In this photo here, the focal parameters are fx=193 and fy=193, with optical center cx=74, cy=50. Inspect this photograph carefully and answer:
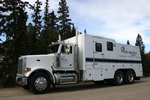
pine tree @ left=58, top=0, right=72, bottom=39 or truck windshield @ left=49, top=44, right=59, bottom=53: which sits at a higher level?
pine tree @ left=58, top=0, right=72, bottom=39

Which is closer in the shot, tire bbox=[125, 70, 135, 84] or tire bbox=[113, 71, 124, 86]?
tire bbox=[113, 71, 124, 86]

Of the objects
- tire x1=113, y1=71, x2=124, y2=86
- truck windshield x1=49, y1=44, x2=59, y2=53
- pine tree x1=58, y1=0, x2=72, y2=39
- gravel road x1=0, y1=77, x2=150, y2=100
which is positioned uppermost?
pine tree x1=58, y1=0, x2=72, y2=39

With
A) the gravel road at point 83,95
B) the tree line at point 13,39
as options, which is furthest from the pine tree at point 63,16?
the gravel road at point 83,95

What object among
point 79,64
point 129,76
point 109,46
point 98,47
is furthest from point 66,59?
point 129,76

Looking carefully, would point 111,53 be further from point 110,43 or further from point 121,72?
point 121,72

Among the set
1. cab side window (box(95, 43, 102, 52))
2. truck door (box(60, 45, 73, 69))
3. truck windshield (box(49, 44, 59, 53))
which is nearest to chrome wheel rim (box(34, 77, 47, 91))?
truck door (box(60, 45, 73, 69))

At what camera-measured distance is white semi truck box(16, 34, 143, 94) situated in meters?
10.7

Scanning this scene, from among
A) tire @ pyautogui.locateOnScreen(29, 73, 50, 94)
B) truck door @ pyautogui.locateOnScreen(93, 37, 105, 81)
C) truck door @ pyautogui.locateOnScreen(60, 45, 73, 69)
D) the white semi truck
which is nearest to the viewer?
tire @ pyautogui.locateOnScreen(29, 73, 50, 94)

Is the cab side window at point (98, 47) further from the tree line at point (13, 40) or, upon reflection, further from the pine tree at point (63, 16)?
the pine tree at point (63, 16)

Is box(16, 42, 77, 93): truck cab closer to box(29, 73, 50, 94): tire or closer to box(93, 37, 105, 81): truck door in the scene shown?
box(29, 73, 50, 94): tire

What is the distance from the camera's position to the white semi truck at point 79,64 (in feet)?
35.1

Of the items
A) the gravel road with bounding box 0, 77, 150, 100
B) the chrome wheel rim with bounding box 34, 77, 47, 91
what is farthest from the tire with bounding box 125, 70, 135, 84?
the chrome wheel rim with bounding box 34, 77, 47, 91

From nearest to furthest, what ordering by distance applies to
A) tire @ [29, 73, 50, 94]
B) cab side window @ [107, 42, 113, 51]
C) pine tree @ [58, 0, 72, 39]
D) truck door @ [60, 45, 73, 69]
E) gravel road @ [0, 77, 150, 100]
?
gravel road @ [0, 77, 150, 100] < tire @ [29, 73, 50, 94] < truck door @ [60, 45, 73, 69] < cab side window @ [107, 42, 113, 51] < pine tree @ [58, 0, 72, 39]

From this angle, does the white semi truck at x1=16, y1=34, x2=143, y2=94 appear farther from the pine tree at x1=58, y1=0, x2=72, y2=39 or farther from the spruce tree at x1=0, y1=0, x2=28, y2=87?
the pine tree at x1=58, y1=0, x2=72, y2=39
